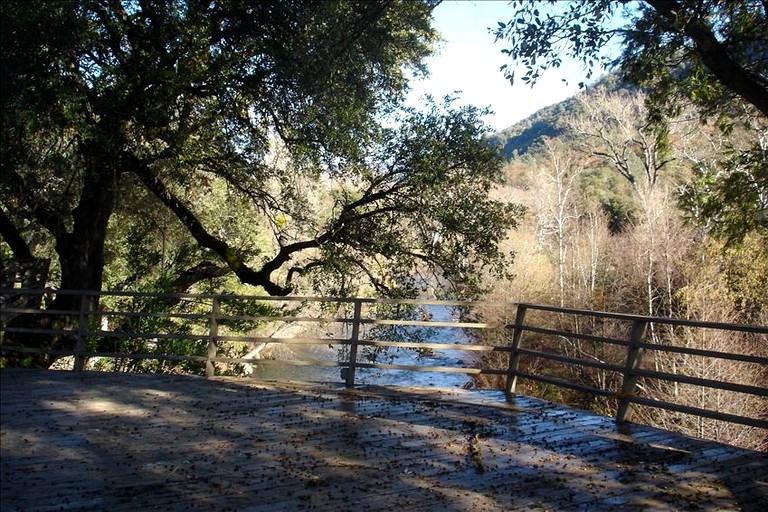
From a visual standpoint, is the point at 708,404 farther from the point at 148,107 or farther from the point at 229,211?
the point at 148,107

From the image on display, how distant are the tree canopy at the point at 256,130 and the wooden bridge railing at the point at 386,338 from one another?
1.33 meters

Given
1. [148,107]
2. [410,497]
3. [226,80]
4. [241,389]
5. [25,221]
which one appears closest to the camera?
[410,497]

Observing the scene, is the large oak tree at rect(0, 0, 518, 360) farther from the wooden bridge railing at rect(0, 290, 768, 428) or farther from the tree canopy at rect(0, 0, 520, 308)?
the wooden bridge railing at rect(0, 290, 768, 428)

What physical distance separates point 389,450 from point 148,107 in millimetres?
5886

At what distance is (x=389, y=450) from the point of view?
5.31 metres

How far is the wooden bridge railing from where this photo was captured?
641cm

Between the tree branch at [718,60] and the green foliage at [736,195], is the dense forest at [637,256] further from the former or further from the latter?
the tree branch at [718,60]

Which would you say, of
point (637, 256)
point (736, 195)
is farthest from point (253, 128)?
point (637, 256)

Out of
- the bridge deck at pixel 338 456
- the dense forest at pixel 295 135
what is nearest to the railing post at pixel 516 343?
the bridge deck at pixel 338 456

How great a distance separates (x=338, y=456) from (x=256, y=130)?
7.17m

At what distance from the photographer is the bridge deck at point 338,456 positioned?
4234 mm

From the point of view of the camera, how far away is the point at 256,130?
424 inches

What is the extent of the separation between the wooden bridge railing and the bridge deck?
1.99 feet

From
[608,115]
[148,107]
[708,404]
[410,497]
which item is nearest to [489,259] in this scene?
[148,107]
